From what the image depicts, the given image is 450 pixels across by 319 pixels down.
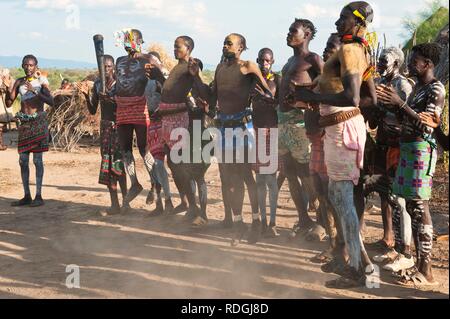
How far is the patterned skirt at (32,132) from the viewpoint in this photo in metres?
7.72

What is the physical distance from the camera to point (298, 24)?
5516 millimetres

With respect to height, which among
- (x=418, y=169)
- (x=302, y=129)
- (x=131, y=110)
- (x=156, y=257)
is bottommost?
(x=156, y=257)

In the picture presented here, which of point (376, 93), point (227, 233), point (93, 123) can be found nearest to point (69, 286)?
point (227, 233)

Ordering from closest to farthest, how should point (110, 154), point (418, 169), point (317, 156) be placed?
1. point (418, 169)
2. point (317, 156)
3. point (110, 154)

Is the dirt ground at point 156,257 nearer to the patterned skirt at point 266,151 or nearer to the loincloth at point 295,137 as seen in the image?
the patterned skirt at point 266,151

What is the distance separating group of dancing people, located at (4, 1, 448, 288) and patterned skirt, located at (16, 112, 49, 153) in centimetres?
2

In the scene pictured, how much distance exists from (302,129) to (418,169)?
1654mm

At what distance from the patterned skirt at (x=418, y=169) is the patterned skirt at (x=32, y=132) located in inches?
206

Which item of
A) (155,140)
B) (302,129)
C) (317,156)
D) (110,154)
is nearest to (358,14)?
(317,156)

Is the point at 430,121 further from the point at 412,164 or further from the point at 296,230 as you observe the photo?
the point at 296,230

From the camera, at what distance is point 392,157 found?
509 centimetres

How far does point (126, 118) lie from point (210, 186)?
2600 mm

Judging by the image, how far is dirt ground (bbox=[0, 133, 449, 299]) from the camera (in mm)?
4527

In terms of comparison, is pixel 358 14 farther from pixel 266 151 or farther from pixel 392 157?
pixel 266 151
